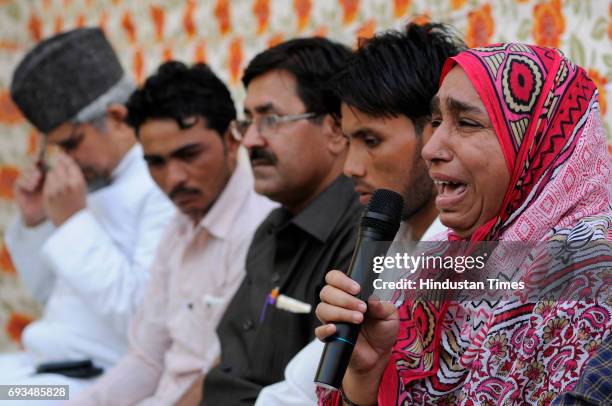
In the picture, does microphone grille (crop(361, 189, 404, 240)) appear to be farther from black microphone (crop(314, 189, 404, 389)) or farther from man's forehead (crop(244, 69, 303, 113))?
man's forehead (crop(244, 69, 303, 113))

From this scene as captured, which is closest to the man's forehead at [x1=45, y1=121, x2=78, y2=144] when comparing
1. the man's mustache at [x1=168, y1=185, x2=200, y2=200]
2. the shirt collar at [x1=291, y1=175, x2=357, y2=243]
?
the man's mustache at [x1=168, y1=185, x2=200, y2=200]

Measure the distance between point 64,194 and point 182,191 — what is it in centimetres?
72

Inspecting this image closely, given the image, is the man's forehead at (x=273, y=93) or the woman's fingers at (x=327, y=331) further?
the man's forehead at (x=273, y=93)

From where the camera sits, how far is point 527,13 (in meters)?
2.40

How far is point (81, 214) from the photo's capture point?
306 cm

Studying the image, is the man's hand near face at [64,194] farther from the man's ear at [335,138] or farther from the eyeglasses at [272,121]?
the man's ear at [335,138]

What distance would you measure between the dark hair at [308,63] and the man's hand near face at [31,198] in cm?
159

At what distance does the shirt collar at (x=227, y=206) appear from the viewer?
8.43 feet

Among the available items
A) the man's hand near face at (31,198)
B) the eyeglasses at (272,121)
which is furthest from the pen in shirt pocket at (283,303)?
the man's hand near face at (31,198)

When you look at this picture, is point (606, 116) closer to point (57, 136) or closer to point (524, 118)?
point (524, 118)

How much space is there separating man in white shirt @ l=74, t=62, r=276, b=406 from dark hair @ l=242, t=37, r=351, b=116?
1.13ft

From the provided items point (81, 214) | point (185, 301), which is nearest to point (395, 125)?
point (185, 301)

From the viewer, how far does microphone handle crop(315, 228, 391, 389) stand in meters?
1.22

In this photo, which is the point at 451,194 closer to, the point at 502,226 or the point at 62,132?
the point at 502,226
